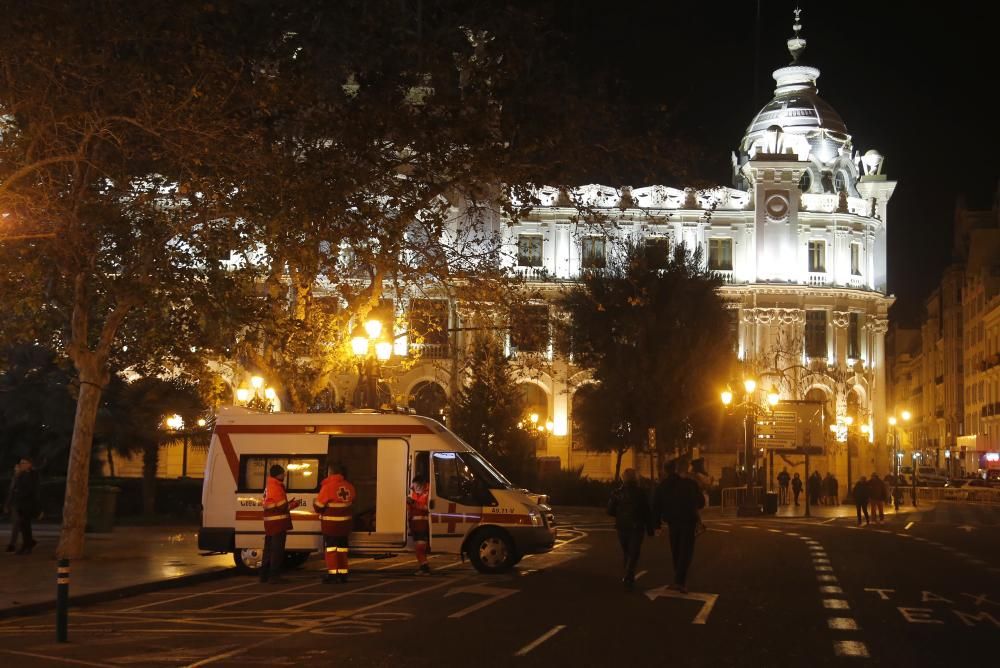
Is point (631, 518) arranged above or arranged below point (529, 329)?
below

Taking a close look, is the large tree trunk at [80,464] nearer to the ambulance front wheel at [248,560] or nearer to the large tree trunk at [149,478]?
the ambulance front wheel at [248,560]

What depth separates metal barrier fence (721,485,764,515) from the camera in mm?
48000

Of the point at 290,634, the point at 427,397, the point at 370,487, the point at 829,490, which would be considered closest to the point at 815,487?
the point at 829,490

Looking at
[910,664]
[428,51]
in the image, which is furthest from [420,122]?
[910,664]

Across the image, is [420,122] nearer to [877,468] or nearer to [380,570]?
[380,570]

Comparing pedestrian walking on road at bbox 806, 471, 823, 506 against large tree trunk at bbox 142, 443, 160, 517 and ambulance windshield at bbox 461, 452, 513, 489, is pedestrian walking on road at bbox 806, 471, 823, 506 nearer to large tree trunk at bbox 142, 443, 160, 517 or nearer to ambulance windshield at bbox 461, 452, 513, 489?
large tree trunk at bbox 142, 443, 160, 517

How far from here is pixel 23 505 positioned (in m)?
24.2

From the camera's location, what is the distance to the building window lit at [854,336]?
Result: 7431 cm

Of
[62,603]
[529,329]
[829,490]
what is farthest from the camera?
[829,490]

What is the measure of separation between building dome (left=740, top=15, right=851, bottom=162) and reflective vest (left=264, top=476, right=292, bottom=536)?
60.2m

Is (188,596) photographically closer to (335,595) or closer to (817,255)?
(335,595)

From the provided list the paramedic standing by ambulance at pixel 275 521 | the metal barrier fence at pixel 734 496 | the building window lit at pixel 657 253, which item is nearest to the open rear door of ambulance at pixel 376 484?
the paramedic standing by ambulance at pixel 275 521

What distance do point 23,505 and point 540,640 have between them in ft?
46.3

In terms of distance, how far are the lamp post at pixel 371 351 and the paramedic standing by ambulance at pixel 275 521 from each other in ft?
20.7
